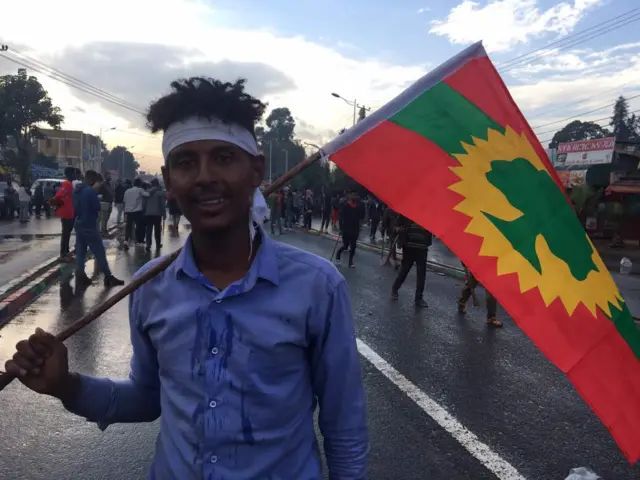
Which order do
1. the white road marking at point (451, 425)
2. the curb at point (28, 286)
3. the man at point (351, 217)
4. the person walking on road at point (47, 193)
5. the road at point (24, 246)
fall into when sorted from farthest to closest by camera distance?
1. the person walking on road at point (47, 193)
2. the man at point (351, 217)
3. the road at point (24, 246)
4. the curb at point (28, 286)
5. the white road marking at point (451, 425)

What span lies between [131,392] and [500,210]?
4.84ft

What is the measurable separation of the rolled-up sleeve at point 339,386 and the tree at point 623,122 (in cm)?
9989

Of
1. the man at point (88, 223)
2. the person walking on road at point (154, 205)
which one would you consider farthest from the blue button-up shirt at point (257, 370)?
the person walking on road at point (154, 205)

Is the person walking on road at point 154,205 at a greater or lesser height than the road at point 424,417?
greater

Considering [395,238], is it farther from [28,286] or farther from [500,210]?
[500,210]

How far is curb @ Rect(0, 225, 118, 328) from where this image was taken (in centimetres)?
827

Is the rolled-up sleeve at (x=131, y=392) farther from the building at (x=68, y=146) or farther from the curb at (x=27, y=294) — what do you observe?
the building at (x=68, y=146)

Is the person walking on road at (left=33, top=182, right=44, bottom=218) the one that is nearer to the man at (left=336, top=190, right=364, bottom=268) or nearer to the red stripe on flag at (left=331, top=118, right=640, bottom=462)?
the man at (left=336, top=190, right=364, bottom=268)

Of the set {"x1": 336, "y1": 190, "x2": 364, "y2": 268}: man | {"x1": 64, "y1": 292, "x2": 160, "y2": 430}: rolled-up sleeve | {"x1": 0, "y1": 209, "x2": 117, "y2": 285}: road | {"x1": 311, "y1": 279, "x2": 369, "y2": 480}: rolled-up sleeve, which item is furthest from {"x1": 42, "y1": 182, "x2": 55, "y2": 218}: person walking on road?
{"x1": 311, "y1": 279, "x2": 369, "y2": 480}: rolled-up sleeve

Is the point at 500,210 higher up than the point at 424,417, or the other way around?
the point at 500,210

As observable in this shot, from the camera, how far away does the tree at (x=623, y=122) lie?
90000 mm

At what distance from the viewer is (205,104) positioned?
1.64 metres

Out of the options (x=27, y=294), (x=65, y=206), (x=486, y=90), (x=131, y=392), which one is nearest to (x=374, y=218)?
(x=65, y=206)

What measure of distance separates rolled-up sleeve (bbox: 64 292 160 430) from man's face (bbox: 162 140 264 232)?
0.37 metres
